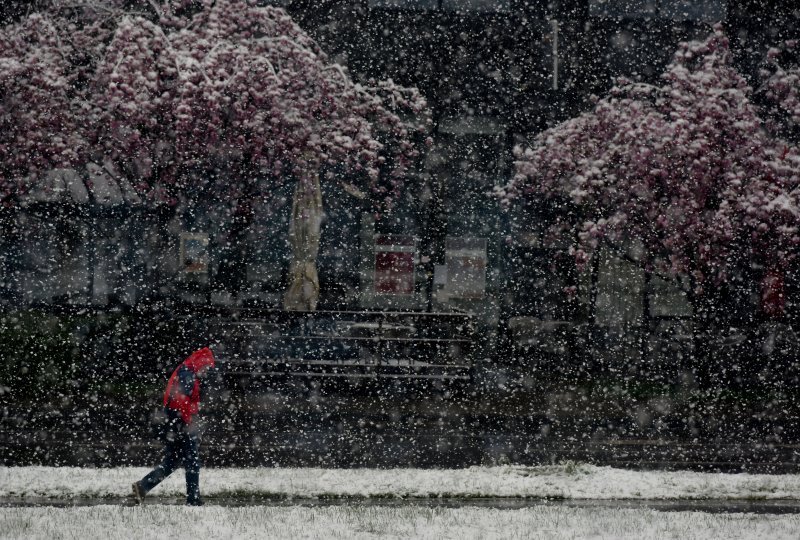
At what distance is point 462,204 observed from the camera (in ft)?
68.8

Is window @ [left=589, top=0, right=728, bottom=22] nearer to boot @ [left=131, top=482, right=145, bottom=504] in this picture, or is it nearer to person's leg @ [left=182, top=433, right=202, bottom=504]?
person's leg @ [left=182, top=433, right=202, bottom=504]

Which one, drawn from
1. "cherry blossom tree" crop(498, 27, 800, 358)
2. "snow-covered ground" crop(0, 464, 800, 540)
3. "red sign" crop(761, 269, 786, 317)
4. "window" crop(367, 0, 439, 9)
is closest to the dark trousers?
"snow-covered ground" crop(0, 464, 800, 540)

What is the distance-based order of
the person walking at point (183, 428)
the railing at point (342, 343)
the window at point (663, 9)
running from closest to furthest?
the person walking at point (183, 428) → the railing at point (342, 343) → the window at point (663, 9)

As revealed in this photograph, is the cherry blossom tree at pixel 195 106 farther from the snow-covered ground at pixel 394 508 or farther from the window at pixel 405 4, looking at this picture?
the snow-covered ground at pixel 394 508

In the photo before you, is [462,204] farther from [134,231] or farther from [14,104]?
[14,104]

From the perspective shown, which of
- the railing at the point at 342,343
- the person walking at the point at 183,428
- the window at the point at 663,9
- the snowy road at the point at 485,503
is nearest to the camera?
the person walking at the point at 183,428

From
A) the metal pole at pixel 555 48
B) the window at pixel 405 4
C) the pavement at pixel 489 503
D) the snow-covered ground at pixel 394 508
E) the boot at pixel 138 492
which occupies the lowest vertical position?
the pavement at pixel 489 503

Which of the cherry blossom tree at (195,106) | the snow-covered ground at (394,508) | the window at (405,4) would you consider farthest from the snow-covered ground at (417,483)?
the window at (405,4)

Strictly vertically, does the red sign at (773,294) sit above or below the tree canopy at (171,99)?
below

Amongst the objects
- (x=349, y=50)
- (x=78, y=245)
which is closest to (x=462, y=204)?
(x=349, y=50)

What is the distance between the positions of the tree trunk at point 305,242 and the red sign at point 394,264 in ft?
15.9

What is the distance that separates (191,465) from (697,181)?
10.7 metres

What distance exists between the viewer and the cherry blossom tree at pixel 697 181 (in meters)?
15.0

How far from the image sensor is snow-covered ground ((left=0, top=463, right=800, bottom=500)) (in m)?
7.84
